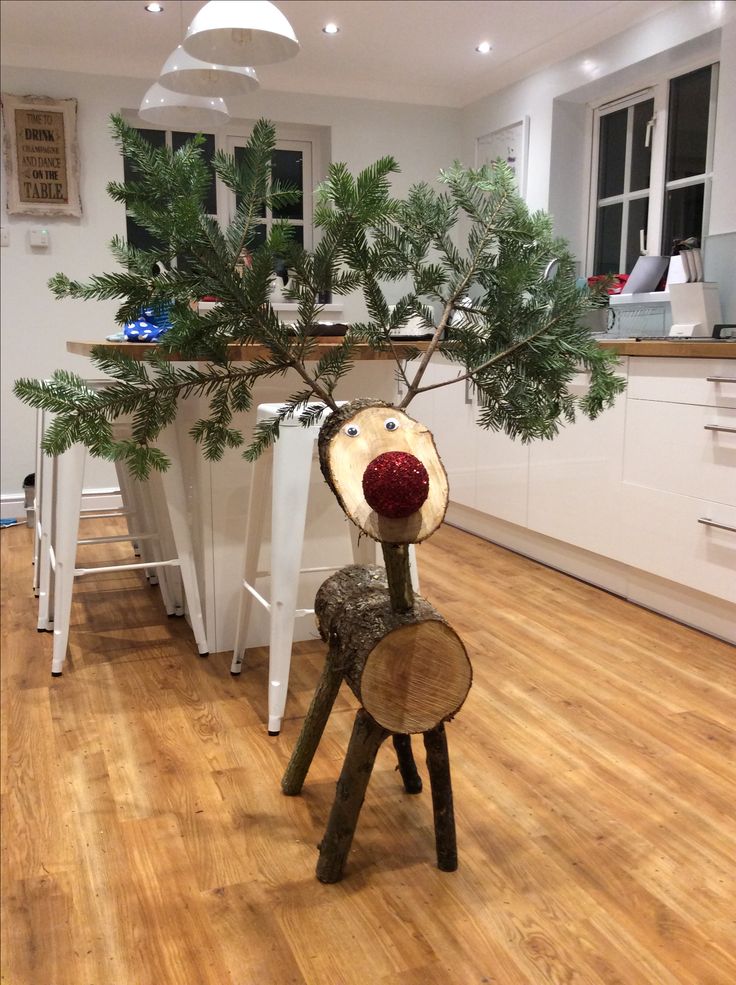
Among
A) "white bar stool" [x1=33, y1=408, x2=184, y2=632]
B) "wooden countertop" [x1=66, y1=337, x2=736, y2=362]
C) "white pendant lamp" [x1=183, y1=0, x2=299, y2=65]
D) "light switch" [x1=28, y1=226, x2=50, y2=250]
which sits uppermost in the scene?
"white pendant lamp" [x1=183, y1=0, x2=299, y2=65]

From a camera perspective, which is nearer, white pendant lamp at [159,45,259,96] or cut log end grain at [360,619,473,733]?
cut log end grain at [360,619,473,733]

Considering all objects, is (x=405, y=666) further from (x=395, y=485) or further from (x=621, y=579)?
(x=621, y=579)

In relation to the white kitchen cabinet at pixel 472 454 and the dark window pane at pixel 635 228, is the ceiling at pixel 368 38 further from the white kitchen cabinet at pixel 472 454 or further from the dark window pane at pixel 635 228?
the white kitchen cabinet at pixel 472 454

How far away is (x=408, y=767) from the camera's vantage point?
184 cm

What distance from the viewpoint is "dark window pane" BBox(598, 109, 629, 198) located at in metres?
4.29

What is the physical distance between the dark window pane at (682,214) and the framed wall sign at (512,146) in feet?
2.84

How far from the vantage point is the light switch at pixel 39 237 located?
176 inches

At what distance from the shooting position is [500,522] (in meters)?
4.02

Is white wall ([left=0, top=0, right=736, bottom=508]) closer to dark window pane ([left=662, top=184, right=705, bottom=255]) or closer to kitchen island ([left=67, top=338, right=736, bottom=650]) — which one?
dark window pane ([left=662, top=184, right=705, bottom=255])

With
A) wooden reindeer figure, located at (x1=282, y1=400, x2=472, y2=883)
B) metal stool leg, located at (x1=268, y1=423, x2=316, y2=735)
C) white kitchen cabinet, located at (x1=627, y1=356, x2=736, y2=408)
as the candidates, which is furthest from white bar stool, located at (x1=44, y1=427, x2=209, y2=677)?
white kitchen cabinet, located at (x1=627, y1=356, x2=736, y2=408)

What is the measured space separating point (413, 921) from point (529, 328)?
1016 mm

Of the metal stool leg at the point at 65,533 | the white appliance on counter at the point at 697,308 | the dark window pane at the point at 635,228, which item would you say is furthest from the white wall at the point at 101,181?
the metal stool leg at the point at 65,533

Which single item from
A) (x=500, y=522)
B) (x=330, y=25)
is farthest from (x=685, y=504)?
(x=330, y=25)

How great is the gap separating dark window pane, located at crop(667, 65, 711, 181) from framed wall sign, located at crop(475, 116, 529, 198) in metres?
0.84
